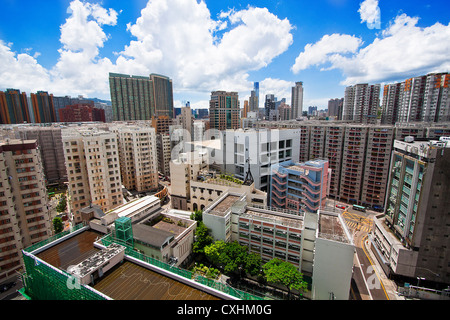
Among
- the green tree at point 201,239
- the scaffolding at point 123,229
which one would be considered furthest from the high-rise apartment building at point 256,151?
the scaffolding at point 123,229

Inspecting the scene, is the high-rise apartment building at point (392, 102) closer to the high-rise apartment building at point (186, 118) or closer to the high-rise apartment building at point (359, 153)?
the high-rise apartment building at point (359, 153)

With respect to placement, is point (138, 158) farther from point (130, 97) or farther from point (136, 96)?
point (136, 96)

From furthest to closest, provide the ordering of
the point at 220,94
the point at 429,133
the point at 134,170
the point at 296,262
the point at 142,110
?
the point at 142,110 < the point at 220,94 < the point at 134,170 < the point at 429,133 < the point at 296,262

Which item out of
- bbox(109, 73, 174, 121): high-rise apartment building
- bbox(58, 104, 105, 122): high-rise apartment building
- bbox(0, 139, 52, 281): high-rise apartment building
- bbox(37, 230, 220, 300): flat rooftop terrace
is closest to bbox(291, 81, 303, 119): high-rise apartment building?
bbox(109, 73, 174, 121): high-rise apartment building
